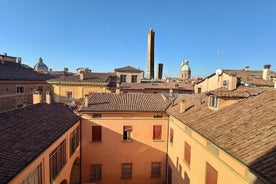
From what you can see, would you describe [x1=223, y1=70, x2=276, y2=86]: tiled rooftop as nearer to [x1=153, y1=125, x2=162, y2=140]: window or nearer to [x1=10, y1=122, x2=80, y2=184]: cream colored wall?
[x1=153, y1=125, x2=162, y2=140]: window

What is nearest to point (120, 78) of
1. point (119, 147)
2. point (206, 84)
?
point (206, 84)

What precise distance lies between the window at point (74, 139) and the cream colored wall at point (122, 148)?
721mm

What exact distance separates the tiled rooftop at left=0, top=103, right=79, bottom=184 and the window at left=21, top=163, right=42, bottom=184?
814 mm

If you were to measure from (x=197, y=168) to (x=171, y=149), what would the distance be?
19.5 ft

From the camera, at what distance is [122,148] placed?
1748 centimetres

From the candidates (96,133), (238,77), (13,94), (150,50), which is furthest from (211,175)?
(150,50)

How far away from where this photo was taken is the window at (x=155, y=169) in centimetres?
1795

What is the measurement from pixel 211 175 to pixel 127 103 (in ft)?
35.8

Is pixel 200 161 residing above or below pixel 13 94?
below

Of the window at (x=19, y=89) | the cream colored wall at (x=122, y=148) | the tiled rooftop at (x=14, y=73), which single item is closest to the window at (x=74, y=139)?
the cream colored wall at (x=122, y=148)

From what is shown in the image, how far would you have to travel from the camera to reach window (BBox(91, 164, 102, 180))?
17.5 metres

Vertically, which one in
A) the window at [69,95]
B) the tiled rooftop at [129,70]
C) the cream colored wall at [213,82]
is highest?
the tiled rooftop at [129,70]

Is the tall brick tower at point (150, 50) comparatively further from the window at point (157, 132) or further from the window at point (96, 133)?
the window at point (96, 133)

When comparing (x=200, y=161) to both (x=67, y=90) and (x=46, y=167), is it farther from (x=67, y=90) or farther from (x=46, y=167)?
(x=67, y=90)
